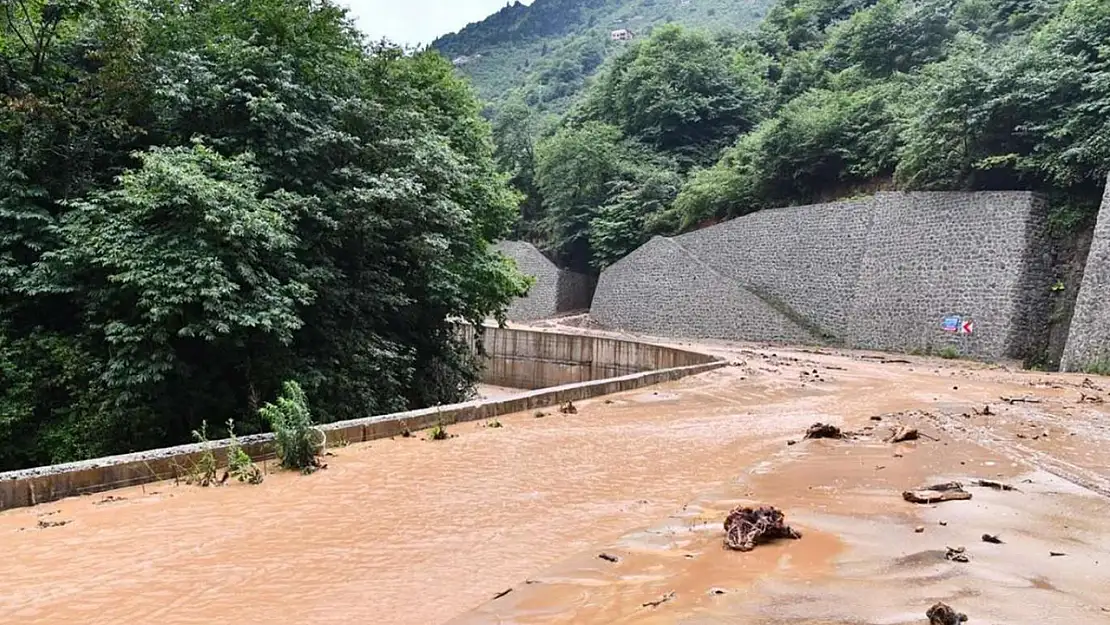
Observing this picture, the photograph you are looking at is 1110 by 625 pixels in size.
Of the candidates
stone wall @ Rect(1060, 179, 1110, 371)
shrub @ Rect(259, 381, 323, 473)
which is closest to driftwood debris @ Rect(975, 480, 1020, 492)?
shrub @ Rect(259, 381, 323, 473)

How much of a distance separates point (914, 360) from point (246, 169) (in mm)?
17600

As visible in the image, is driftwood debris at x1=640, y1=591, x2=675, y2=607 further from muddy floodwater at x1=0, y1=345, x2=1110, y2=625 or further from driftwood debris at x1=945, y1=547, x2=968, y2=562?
driftwood debris at x1=945, y1=547, x2=968, y2=562

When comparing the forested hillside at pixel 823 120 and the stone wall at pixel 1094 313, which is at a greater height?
the forested hillside at pixel 823 120

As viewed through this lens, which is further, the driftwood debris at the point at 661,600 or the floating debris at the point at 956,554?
the floating debris at the point at 956,554

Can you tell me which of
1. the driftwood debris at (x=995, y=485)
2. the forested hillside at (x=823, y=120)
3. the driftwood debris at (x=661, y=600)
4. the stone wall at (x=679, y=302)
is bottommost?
the stone wall at (x=679, y=302)

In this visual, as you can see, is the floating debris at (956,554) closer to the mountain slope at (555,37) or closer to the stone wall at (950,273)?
the stone wall at (950,273)

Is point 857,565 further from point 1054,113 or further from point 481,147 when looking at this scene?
point 1054,113

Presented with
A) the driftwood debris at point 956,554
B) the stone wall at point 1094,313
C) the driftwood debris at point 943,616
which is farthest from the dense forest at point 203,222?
the stone wall at point 1094,313

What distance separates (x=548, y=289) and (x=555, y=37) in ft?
297

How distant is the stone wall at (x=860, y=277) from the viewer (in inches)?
766

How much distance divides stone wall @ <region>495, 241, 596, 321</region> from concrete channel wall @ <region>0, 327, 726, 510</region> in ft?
42.6

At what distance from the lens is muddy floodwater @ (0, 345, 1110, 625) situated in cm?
347

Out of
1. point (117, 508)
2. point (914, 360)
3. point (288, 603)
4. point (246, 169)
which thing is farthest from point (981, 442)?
point (914, 360)

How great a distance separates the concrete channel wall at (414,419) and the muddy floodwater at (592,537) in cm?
23
